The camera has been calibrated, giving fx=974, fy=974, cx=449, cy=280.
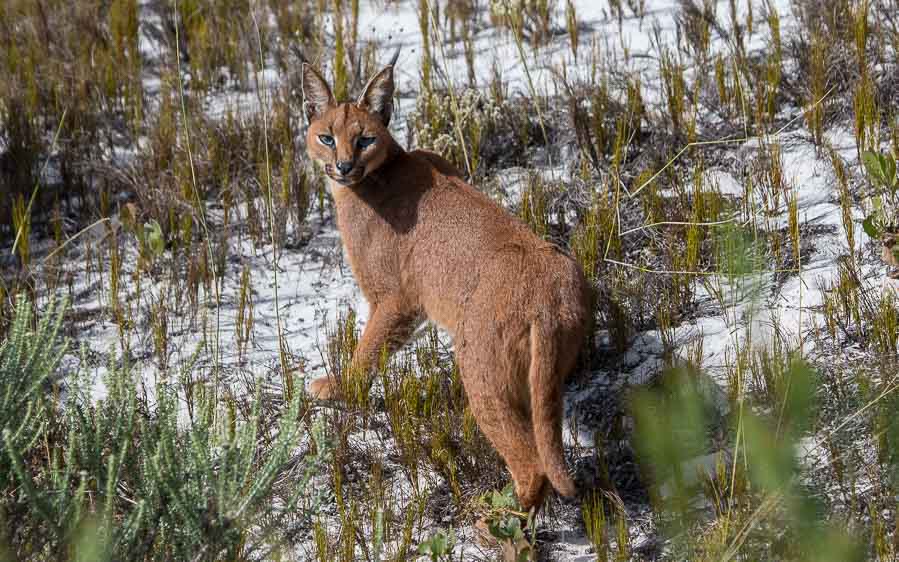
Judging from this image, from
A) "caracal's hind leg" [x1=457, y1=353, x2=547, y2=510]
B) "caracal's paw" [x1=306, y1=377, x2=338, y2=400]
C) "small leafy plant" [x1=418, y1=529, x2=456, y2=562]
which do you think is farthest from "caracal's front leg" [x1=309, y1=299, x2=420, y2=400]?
"small leafy plant" [x1=418, y1=529, x2=456, y2=562]

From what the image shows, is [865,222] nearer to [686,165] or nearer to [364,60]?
[686,165]

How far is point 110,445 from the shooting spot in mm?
3500

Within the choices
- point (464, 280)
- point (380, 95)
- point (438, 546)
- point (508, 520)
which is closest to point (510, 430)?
point (508, 520)

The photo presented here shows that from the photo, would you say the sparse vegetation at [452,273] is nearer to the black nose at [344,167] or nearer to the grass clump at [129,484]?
the grass clump at [129,484]

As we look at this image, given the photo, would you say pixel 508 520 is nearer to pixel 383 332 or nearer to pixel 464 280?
pixel 464 280

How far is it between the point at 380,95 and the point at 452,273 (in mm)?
1068

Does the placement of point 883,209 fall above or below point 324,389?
above

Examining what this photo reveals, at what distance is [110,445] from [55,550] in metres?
0.50

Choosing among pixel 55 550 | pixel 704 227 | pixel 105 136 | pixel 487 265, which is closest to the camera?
pixel 55 550

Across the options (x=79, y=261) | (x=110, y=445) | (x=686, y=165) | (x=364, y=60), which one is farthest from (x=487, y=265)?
(x=364, y=60)

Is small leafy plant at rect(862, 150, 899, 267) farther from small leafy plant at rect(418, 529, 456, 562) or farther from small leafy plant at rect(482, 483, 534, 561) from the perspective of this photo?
small leafy plant at rect(418, 529, 456, 562)

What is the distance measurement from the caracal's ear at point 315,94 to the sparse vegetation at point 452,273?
33 centimetres

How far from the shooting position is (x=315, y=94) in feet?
15.2

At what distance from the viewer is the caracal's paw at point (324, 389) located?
4492 mm
